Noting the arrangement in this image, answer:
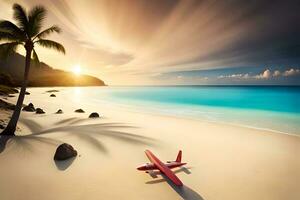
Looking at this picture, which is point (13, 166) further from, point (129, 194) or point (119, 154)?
point (129, 194)

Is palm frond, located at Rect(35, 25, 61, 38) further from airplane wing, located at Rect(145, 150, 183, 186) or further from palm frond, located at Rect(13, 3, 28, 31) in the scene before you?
airplane wing, located at Rect(145, 150, 183, 186)

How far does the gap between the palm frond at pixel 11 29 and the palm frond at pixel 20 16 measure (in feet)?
0.92

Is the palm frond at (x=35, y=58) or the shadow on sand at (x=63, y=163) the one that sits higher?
the palm frond at (x=35, y=58)

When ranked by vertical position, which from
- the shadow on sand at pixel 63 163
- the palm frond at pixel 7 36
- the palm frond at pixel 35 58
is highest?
the palm frond at pixel 7 36

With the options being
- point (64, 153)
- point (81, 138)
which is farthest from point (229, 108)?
point (64, 153)

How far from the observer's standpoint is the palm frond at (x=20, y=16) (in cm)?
1047

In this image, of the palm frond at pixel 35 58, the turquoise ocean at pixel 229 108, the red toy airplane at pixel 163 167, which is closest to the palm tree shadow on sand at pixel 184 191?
the red toy airplane at pixel 163 167

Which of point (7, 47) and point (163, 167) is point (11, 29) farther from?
point (163, 167)

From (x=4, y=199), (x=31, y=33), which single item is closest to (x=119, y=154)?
(x=4, y=199)

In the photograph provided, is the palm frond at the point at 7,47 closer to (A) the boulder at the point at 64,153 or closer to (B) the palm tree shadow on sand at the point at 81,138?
(B) the palm tree shadow on sand at the point at 81,138

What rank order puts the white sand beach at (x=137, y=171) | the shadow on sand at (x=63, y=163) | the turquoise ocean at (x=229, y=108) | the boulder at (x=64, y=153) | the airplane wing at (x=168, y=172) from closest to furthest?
1. the white sand beach at (x=137, y=171)
2. the airplane wing at (x=168, y=172)
3. the shadow on sand at (x=63, y=163)
4. the boulder at (x=64, y=153)
5. the turquoise ocean at (x=229, y=108)

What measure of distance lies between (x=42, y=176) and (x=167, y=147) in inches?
228

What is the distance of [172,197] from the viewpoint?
524 centimetres

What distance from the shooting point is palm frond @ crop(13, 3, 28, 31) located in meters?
10.5
